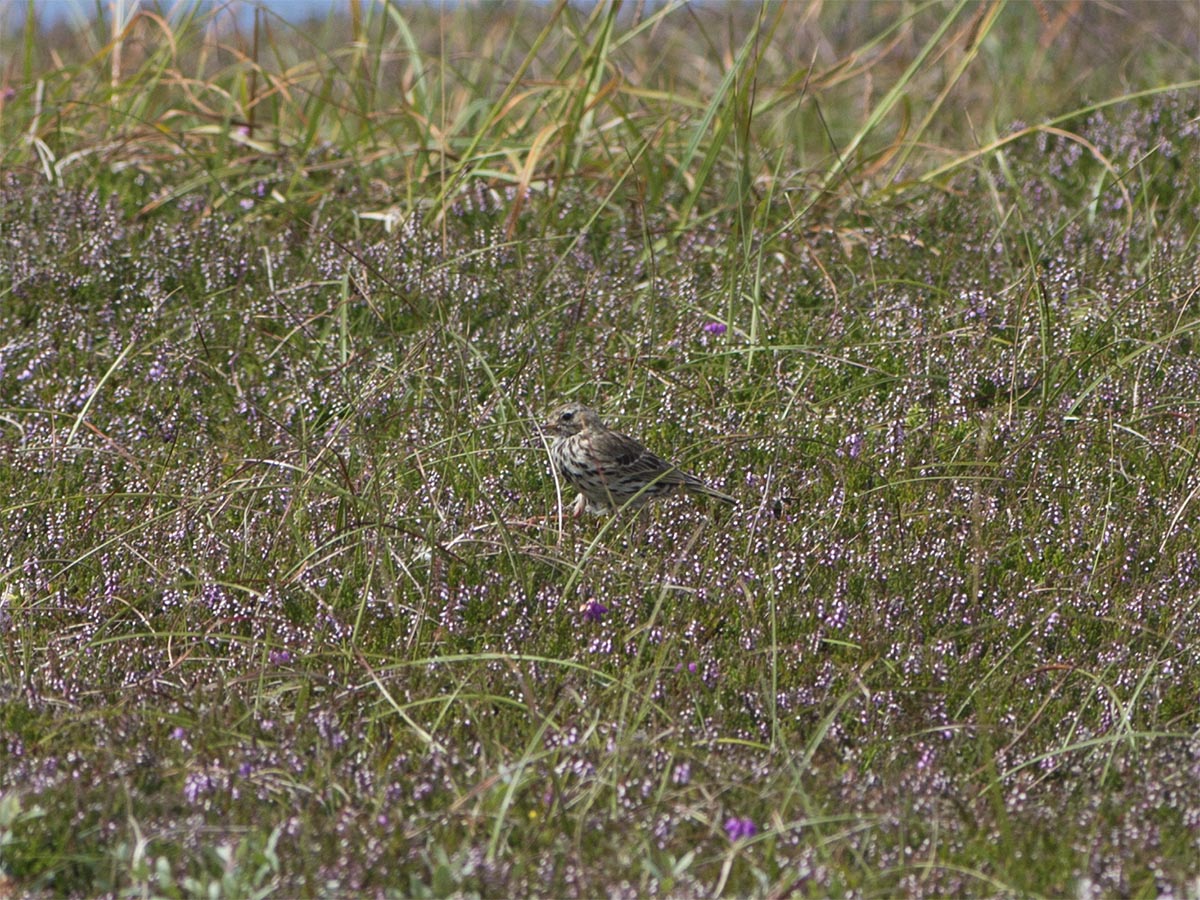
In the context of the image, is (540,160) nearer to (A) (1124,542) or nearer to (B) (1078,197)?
(B) (1078,197)

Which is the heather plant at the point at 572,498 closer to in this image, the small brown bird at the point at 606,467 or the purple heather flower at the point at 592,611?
the purple heather flower at the point at 592,611

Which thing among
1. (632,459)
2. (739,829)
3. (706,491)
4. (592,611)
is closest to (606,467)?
(632,459)

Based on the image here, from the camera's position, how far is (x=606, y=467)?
17.4 ft

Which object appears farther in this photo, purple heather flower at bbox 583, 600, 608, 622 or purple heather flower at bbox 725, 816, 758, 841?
purple heather flower at bbox 583, 600, 608, 622

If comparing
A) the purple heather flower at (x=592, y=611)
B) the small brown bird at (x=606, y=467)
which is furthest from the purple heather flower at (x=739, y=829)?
the small brown bird at (x=606, y=467)

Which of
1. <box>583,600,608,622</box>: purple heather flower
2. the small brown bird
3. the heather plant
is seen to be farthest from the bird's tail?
<box>583,600,608,622</box>: purple heather flower

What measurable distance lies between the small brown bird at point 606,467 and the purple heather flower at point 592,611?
2.52ft

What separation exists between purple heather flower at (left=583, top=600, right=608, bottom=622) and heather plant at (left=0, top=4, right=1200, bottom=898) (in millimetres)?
13

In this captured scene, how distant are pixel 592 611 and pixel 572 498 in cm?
117

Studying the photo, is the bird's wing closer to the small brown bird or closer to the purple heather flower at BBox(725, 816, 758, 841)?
the small brown bird

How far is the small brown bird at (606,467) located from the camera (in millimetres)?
5309

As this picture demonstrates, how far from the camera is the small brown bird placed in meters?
5.31

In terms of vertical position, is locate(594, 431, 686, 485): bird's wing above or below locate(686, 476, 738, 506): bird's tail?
above

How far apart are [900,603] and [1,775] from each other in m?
2.38
